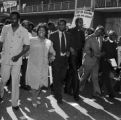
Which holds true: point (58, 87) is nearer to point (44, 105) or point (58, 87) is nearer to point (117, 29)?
point (44, 105)

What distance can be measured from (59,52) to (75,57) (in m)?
0.64

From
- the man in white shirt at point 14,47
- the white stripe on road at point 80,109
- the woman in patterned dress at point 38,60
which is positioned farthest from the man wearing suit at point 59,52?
the man in white shirt at point 14,47

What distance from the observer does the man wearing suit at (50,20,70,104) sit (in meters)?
7.52

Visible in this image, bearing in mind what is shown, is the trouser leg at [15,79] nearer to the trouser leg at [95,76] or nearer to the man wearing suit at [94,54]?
the man wearing suit at [94,54]

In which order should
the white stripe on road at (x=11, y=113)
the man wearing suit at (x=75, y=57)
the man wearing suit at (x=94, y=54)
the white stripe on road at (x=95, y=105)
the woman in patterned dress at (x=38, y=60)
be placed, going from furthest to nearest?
the man wearing suit at (x=94, y=54)
the man wearing suit at (x=75, y=57)
the woman in patterned dress at (x=38, y=60)
the white stripe on road at (x=95, y=105)
the white stripe on road at (x=11, y=113)

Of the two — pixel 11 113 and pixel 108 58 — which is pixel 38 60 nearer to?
pixel 11 113

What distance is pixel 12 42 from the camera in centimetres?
656

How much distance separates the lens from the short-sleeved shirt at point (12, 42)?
6566mm

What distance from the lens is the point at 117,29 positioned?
111 feet

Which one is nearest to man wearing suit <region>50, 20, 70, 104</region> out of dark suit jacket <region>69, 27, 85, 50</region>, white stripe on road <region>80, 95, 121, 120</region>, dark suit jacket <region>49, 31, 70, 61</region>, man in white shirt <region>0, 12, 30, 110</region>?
dark suit jacket <region>49, 31, 70, 61</region>

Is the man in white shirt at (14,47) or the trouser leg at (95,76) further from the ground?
the man in white shirt at (14,47)

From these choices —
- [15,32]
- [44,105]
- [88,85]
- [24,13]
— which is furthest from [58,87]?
[24,13]

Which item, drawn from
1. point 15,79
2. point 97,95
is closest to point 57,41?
point 15,79

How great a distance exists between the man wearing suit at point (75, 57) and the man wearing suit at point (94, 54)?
200mm
